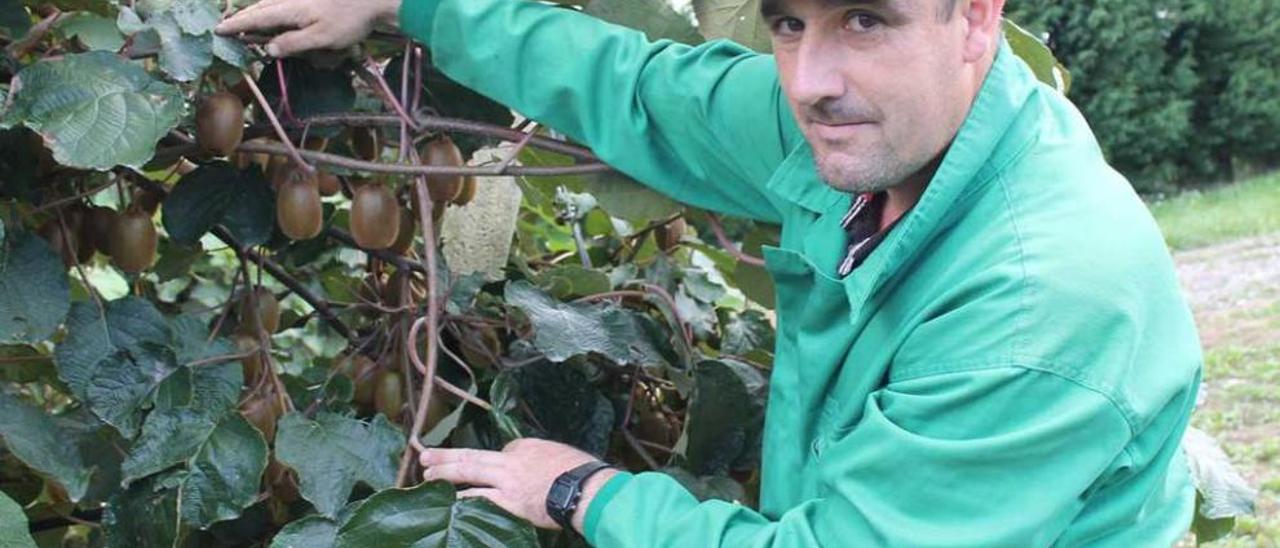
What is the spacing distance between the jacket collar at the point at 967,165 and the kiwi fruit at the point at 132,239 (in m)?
0.66

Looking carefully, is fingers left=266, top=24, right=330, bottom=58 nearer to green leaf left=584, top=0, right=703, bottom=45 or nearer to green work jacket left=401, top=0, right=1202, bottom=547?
green work jacket left=401, top=0, right=1202, bottom=547

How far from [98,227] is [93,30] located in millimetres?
191

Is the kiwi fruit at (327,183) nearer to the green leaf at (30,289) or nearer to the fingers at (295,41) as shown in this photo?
the fingers at (295,41)

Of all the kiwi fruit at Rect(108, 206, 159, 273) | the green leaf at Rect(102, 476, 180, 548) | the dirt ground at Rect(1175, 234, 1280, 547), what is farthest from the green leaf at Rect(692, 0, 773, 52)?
the dirt ground at Rect(1175, 234, 1280, 547)

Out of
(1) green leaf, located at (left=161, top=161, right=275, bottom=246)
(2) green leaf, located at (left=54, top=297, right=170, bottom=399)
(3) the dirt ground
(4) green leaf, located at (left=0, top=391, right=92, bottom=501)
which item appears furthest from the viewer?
(3) the dirt ground

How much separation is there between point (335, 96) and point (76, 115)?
271mm

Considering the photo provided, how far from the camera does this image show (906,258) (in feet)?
3.69

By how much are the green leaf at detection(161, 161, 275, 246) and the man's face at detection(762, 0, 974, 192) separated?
535mm

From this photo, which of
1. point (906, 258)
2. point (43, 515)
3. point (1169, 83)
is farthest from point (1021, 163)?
point (1169, 83)

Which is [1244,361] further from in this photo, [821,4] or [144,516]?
[144,516]

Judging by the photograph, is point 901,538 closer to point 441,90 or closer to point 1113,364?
point 1113,364

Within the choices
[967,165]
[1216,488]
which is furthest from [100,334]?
[1216,488]

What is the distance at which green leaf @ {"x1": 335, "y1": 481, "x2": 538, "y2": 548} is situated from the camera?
1.13m

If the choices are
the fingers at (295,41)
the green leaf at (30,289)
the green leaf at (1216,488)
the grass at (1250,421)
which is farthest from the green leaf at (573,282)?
the grass at (1250,421)
